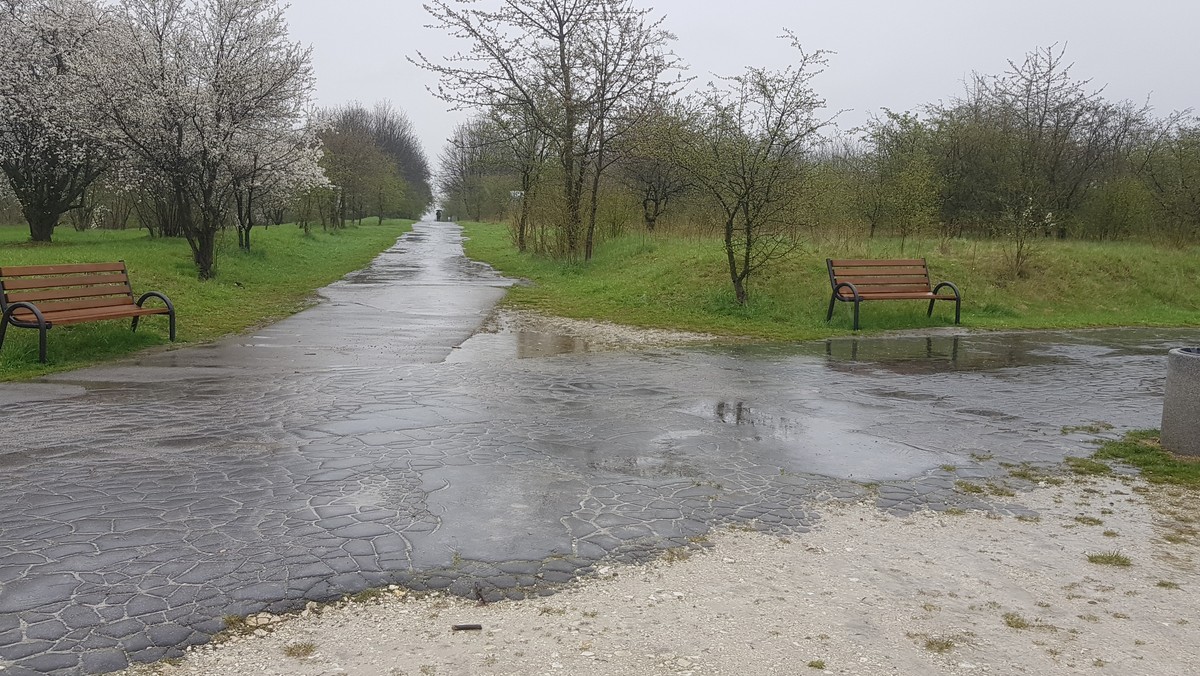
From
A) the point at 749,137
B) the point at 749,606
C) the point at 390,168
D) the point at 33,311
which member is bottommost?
the point at 749,606

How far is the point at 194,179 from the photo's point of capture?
17656 millimetres

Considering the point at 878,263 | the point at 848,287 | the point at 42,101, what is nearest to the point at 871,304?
the point at 878,263

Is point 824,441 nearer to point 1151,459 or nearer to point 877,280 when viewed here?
point 1151,459

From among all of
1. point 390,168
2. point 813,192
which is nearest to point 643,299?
point 813,192

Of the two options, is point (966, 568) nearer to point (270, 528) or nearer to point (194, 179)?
point (270, 528)

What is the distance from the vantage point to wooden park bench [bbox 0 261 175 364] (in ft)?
29.2

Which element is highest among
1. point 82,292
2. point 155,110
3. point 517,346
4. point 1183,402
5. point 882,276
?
point 155,110

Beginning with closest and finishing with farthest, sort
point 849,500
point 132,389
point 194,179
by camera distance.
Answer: point 849,500 → point 132,389 → point 194,179

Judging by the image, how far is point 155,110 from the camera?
16562 mm

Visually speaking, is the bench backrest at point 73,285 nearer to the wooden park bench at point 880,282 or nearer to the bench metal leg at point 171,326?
the bench metal leg at point 171,326

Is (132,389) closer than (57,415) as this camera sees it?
No

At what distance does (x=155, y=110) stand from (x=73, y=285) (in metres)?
8.15

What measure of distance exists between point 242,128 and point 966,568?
64.6 ft

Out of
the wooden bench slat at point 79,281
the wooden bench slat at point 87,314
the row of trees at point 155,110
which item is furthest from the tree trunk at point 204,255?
the wooden bench slat at point 87,314
